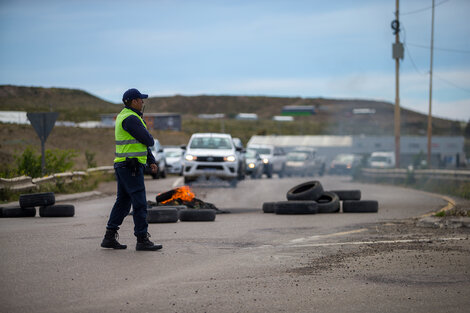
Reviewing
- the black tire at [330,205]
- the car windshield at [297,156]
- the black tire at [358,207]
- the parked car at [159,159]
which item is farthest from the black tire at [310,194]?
the car windshield at [297,156]

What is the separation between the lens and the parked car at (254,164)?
34281 millimetres

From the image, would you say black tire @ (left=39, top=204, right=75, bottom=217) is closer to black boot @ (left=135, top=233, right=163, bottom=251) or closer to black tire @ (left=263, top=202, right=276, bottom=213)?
black tire @ (left=263, top=202, right=276, bottom=213)

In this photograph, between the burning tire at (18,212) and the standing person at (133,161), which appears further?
the burning tire at (18,212)

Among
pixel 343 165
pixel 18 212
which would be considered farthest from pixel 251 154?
pixel 18 212

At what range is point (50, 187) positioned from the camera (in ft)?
65.9

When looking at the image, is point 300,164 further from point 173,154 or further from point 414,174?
point 414,174

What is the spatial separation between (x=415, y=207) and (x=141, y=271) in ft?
37.4


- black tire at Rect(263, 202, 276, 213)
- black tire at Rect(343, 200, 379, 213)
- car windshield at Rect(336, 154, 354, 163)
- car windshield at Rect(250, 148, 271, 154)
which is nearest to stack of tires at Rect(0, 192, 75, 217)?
black tire at Rect(263, 202, 276, 213)

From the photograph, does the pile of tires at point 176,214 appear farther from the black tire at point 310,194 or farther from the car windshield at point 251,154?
the car windshield at point 251,154

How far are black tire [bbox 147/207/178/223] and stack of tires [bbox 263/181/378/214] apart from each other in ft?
9.49

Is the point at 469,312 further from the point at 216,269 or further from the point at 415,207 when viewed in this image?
the point at 415,207

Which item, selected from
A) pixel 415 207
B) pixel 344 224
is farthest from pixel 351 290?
pixel 415 207

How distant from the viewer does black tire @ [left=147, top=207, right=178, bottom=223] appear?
1235 centimetres

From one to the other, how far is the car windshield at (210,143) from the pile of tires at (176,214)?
1372cm
